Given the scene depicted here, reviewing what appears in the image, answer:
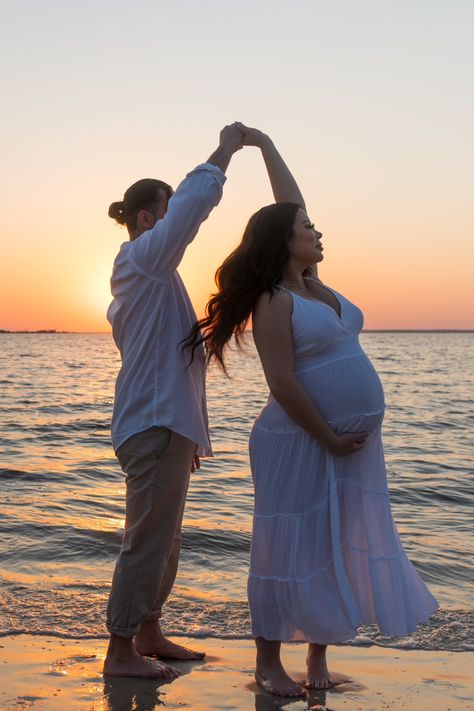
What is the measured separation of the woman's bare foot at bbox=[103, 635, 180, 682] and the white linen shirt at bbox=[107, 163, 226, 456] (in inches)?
34.1

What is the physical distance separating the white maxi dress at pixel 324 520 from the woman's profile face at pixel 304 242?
20 centimetres

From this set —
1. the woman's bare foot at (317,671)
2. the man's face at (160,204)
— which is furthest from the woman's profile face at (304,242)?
the woman's bare foot at (317,671)

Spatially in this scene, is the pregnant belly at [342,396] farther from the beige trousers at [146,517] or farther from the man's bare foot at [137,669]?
the man's bare foot at [137,669]

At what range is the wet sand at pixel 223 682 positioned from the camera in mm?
3496

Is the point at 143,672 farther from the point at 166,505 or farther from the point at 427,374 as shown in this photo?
the point at 427,374

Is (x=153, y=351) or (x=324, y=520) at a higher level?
(x=153, y=351)

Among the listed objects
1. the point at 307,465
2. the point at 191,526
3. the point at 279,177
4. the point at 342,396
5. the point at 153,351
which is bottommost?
the point at 191,526

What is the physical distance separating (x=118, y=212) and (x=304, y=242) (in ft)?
2.86

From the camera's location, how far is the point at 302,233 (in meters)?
3.62

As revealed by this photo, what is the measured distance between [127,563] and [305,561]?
2.52 ft

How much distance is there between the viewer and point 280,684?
11.9 ft

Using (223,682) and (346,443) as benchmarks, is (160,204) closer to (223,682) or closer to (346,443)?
(346,443)

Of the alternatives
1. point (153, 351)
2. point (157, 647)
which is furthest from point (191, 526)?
point (153, 351)

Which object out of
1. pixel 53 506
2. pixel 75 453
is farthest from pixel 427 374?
pixel 53 506
